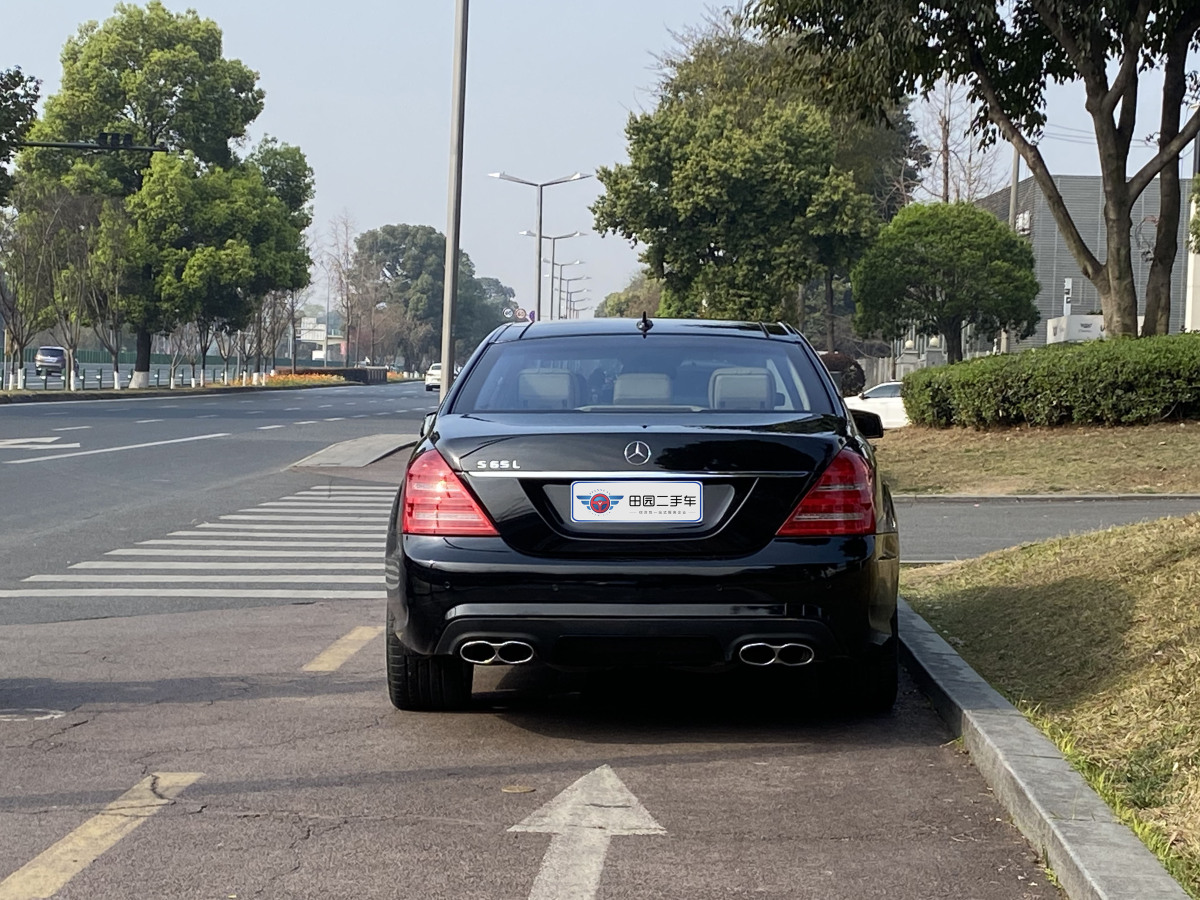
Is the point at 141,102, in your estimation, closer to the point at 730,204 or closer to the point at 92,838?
the point at 730,204

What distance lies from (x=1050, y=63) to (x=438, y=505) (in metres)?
19.6

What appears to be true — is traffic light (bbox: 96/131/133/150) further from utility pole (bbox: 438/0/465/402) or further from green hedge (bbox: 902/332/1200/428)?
green hedge (bbox: 902/332/1200/428)

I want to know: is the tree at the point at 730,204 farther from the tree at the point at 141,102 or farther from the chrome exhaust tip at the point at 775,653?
the chrome exhaust tip at the point at 775,653

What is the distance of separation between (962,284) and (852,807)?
132 ft

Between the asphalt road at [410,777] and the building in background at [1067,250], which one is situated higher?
the building in background at [1067,250]

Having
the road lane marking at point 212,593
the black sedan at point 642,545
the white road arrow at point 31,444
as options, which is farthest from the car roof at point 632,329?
the white road arrow at point 31,444

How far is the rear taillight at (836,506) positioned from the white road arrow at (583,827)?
1053 millimetres

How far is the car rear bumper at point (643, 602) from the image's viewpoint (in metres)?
5.68

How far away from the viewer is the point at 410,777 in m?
5.45

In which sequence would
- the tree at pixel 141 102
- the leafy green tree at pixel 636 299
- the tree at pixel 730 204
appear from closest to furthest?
the tree at pixel 730 204
the tree at pixel 141 102
the leafy green tree at pixel 636 299

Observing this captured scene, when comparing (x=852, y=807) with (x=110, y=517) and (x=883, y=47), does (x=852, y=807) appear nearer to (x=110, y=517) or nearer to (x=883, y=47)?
(x=110, y=517)

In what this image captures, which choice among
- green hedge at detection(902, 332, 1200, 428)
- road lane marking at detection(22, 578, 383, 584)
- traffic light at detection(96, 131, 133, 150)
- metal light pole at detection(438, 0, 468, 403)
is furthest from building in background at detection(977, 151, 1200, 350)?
road lane marking at detection(22, 578, 383, 584)

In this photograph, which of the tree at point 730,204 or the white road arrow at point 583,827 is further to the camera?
the tree at point 730,204

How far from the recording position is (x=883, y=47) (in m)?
21.3
